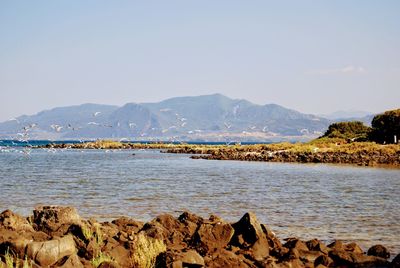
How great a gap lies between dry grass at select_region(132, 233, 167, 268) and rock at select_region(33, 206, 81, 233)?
2882 mm

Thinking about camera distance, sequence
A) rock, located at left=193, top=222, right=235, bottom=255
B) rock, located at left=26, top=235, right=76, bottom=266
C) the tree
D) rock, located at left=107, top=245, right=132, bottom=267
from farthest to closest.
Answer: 1. the tree
2. rock, located at left=193, top=222, right=235, bottom=255
3. rock, located at left=107, top=245, right=132, bottom=267
4. rock, located at left=26, top=235, right=76, bottom=266

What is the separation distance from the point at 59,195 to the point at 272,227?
1535 cm

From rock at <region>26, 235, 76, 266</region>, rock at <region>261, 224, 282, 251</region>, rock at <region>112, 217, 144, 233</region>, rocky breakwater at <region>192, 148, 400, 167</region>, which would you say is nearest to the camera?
rock at <region>26, 235, 76, 266</region>

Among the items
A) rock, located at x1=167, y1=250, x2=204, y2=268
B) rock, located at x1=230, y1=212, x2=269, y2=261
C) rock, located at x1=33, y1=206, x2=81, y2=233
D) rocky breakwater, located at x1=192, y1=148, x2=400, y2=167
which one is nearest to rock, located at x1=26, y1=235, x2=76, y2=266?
rock, located at x1=167, y1=250, x2=204, y2=268

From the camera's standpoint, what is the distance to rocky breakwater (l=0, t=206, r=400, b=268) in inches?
468

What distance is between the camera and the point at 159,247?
13172mm

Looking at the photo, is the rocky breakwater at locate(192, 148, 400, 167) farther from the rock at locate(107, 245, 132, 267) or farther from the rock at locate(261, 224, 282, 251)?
the rock at locate(107, 245, 132, 267)

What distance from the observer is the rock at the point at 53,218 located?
15.6 m

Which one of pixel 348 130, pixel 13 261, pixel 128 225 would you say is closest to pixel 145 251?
pixel 13 261

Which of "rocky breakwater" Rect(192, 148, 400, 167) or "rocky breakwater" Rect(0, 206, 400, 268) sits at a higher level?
"rocky breakwater" Rect(192, 148, 400, 167)

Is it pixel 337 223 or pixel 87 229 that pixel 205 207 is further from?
pixel 87 229

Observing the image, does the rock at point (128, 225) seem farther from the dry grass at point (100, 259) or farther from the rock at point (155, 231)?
the dry grass at point (100, 259)

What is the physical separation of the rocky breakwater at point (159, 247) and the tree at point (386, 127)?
68.0 metres

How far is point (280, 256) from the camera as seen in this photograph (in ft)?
46.2
